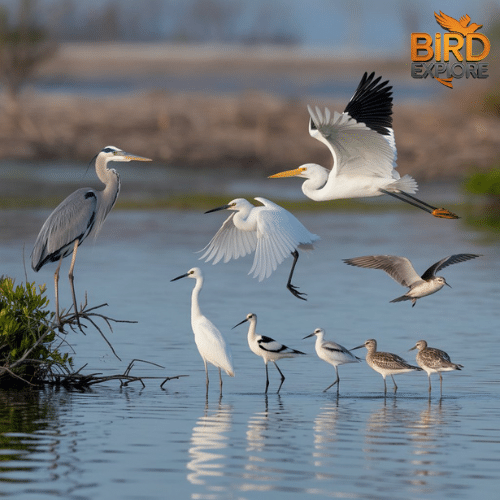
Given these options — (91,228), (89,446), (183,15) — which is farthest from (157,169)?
(183,15)

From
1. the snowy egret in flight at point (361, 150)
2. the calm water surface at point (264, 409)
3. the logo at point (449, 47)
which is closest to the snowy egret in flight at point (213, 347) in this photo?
the calm water surface at point (264, 409)

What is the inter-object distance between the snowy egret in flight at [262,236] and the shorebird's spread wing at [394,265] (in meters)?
0.51

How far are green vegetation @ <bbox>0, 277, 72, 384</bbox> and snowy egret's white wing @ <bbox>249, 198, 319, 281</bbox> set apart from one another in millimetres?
1884

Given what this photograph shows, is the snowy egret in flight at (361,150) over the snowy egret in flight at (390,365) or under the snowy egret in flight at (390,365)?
over

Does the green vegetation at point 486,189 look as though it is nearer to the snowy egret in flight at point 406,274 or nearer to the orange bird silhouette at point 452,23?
the orange bird silhouette at point 452,23

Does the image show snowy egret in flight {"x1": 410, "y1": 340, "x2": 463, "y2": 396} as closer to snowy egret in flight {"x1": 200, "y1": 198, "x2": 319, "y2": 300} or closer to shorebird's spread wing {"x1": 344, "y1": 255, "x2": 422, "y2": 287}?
shorebird's spread wing {"x1": 344, "y1": 255, "x2": 422, "y2": 287}

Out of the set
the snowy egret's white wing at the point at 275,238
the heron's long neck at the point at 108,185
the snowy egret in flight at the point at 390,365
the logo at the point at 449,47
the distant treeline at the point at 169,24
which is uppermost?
the distant treeline at the point at 169,24

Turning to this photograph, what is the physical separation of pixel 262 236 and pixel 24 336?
2227mm

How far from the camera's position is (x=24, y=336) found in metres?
11.6

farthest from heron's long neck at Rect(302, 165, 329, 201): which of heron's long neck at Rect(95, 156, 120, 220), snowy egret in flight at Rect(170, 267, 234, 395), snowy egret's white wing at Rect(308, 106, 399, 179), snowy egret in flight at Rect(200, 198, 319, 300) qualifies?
heron's long neck at Rect(95, 156, 120, 220)

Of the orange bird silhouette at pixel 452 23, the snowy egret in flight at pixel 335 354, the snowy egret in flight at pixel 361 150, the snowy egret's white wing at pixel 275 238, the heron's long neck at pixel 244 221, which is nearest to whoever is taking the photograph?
the snowy egret's white wing at pixel 275 238

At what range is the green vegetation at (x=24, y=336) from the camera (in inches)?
454

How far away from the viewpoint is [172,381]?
12.6 metres

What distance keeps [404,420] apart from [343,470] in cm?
195
